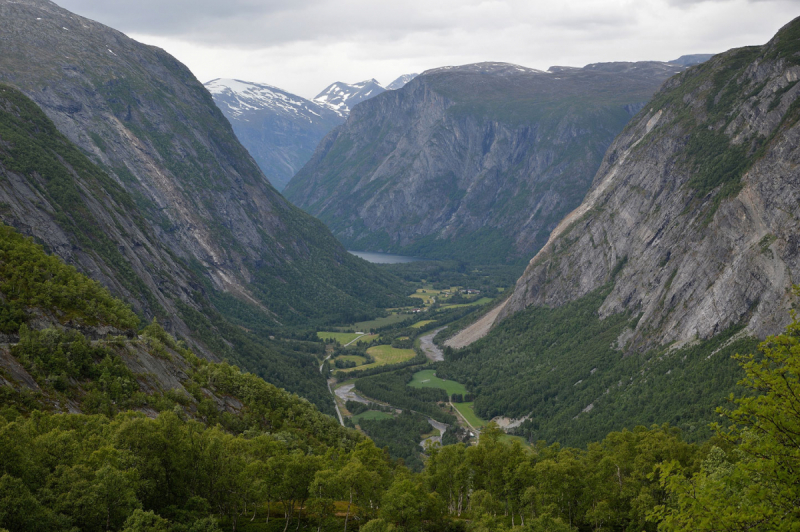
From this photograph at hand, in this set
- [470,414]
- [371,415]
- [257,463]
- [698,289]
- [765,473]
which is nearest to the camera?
[765,473]

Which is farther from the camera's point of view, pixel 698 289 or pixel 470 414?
pixel 470 414

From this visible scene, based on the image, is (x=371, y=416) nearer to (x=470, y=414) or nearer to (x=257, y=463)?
(x=470, y=414)

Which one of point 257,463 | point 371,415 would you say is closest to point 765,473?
point 257,463

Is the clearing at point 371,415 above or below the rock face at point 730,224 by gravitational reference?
below

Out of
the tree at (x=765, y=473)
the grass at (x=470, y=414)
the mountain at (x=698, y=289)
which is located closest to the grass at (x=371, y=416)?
the grass at (x=470, y=414)

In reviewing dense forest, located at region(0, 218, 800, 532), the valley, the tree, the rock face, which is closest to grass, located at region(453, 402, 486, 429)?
the valley

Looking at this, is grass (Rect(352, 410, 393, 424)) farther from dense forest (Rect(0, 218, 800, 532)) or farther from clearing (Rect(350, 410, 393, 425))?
dense forest (Rect(0, 218, 800, 532))

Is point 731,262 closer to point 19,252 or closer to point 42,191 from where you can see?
point 19,252

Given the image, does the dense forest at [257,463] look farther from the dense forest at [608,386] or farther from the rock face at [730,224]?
the rock face at [730,224]
